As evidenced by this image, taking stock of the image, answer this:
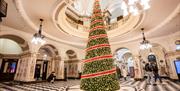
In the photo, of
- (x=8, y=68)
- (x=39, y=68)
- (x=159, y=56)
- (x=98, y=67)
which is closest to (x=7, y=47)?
(x=8, y=68)

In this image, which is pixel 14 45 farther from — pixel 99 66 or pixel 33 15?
pixel 99 66

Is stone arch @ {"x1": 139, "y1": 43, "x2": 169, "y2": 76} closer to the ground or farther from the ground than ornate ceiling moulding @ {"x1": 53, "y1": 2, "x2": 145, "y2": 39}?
closer to the ground

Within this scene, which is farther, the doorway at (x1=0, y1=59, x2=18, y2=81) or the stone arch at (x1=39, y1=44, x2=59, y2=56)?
the doorway at (x1=0, y1=59, x2=18, y2=81)

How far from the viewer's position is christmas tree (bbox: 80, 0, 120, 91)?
2.87 meters

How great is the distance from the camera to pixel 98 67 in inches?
116

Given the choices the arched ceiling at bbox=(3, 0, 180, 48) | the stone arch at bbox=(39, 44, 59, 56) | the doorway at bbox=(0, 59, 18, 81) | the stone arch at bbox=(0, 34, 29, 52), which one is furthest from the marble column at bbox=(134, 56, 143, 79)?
the doorway at bbox=(0, 59, 18, 81)

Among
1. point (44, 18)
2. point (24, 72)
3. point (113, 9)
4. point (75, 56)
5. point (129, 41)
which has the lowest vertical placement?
point (24, 72)

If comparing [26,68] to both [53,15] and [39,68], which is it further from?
[39,68]

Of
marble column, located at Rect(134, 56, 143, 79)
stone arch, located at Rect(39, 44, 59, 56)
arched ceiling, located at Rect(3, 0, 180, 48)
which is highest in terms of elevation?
arched ceiling, located at Rect(3, 0, 180, 48)

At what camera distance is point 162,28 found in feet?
27.9

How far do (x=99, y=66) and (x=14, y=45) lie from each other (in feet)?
49.5

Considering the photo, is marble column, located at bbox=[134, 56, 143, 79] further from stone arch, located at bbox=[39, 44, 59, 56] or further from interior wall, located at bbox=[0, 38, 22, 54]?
interior wall, located at bbox=[0, 38, 22, 54]

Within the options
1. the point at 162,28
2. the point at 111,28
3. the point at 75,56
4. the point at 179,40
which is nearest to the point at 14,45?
the point at 75,56

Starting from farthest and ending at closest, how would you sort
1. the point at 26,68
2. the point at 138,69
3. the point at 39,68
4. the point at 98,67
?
the point at 39,68 < the point at 138,69 < the point at 26,68 < the point at 98,67
